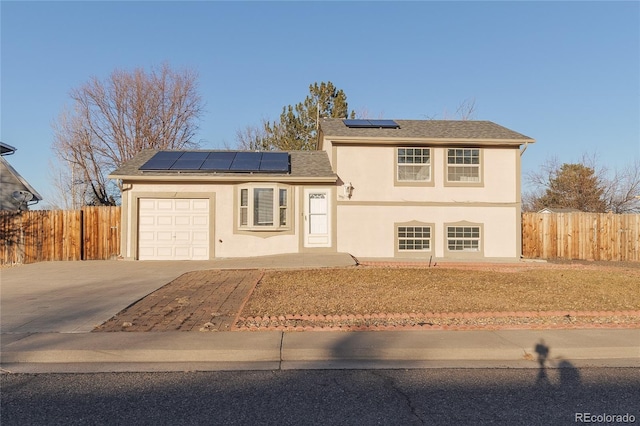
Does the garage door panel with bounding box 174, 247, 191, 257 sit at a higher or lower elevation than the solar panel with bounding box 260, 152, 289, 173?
lower

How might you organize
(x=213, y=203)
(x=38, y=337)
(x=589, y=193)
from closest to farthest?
(x=38, y=337) < (x=213, y=203) < (x=589, y=193)

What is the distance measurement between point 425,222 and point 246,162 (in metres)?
7.16

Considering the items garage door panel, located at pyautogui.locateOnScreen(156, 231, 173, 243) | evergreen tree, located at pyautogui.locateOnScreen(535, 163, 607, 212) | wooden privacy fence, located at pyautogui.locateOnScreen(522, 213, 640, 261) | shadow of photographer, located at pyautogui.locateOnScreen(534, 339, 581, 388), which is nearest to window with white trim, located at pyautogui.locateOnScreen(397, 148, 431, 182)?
wooden privacy fence, located at pyautogui.locateOnScreen(522, 213, 640, 261)

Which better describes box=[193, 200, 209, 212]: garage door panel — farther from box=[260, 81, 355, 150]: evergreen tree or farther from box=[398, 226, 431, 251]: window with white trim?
box=[260, 81, 355, 150]: evergreen tree

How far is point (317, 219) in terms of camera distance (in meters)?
16.7

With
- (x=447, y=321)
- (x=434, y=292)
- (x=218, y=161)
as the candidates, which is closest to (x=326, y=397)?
(x=447, y=321)

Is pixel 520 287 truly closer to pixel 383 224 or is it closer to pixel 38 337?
pixel 383 224

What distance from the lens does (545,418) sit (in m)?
4.14

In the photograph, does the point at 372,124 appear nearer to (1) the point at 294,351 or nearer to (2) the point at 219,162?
(2) the point at 219,162

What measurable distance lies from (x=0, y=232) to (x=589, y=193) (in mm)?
36802

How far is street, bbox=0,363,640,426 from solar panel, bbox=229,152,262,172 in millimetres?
11495

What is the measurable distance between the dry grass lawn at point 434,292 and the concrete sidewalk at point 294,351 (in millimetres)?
1618

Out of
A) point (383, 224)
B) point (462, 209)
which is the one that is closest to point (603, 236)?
point (462, 209)

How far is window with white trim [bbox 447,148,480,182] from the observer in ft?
56.5
